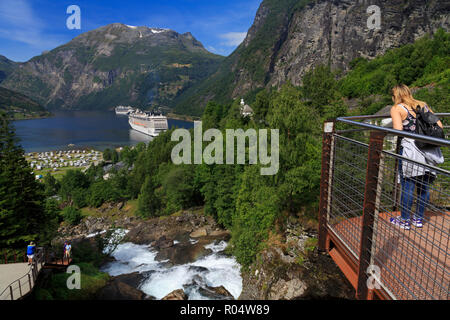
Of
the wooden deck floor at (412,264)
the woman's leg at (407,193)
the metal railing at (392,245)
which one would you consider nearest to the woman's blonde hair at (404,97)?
the metal railing at (392,245)

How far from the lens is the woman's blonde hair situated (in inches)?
159

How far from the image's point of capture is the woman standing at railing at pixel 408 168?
3615mm

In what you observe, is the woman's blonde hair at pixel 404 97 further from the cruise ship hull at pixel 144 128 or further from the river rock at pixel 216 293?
the cruise ship hull at pixel 144 128

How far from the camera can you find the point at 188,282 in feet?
58.4

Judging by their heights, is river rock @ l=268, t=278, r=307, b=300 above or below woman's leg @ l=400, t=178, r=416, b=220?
below

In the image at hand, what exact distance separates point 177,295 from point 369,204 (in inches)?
592

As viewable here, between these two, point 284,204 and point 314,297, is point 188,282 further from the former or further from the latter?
point 314,297

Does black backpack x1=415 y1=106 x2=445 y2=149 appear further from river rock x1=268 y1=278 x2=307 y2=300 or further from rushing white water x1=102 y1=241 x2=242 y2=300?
rushing white water x1=102 y1=241 x2=242 y2=300

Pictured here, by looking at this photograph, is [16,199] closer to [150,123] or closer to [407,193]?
[407,193]

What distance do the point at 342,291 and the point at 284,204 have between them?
9740mm

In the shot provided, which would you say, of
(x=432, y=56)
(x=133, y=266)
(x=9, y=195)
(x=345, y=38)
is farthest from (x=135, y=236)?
(x=345, y=38)

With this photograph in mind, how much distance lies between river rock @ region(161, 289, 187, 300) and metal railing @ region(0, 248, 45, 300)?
687cm

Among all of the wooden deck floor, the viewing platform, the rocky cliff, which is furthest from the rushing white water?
the rocky cliff
